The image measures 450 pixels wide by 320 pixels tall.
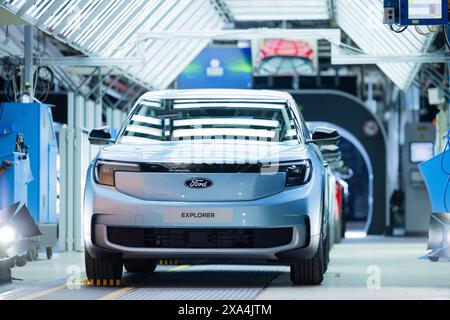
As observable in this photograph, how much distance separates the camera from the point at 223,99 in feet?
36.0

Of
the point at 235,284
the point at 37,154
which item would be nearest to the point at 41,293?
the point at 235,284

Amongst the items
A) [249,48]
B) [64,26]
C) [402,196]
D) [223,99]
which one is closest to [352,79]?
[402,196]

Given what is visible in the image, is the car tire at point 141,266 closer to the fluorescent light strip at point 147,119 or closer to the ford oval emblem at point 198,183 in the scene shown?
the fluorescent light strip at point 147,119

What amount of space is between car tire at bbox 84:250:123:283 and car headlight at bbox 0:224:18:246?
4.13 ft

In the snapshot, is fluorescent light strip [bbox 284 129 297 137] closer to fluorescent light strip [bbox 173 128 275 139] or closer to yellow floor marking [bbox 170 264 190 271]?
fluorescent light strip [bbox 173 128 275 139]

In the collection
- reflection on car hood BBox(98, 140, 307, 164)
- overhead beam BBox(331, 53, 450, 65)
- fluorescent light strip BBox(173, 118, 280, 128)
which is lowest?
reflection on car hood BBox(98, 140, 307, 164)

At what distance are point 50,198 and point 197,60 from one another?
17007 mm

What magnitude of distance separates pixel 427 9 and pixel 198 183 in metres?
6.45

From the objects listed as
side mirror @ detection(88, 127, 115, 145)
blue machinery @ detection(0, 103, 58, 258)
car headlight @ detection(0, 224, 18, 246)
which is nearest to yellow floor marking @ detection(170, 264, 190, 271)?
car headlight @ detection(0, 224, 18, 246)

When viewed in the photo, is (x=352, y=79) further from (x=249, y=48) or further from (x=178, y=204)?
(x=178, y=204)

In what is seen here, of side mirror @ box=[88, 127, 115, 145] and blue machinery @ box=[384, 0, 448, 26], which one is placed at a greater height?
blue machinery @ box=[384, 0, 448, 26]

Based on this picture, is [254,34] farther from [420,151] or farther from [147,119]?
[420,151]

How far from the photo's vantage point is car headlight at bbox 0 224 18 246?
11.1 meters

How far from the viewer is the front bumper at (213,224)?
9.42 metres
